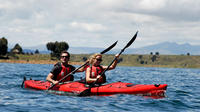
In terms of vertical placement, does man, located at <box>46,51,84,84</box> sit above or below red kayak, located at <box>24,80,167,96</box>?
above

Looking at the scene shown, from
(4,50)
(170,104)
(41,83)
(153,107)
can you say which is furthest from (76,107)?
(4,50)

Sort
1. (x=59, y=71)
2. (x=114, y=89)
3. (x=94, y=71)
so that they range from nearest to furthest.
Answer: (x=114, y=89), (x=94, y=71), (x=59, y=71)

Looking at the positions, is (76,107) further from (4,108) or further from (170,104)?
(170,104)

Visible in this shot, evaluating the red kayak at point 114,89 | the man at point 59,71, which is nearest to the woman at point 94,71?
the red kayak at point 114,89

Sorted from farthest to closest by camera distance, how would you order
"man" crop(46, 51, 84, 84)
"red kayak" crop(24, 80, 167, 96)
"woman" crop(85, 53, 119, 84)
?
1. "man" crop(46, 51, 84, 84)
2. "woman" crop(85, 53, 119, 84)
3. "red kayak" crop(24, 80, 167, 96)

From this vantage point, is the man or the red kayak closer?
the red kayak

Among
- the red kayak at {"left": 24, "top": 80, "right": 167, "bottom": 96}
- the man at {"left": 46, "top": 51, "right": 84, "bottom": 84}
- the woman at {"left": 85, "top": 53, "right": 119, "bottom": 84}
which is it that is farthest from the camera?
the man at {"left": 46, "top": 51, "right": 84, "bottom": 84}

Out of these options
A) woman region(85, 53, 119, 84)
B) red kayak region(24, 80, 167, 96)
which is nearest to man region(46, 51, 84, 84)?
red kayak region(24, 80, 167, 96)

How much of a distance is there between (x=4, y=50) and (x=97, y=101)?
9787cm

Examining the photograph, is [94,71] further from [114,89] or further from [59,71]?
[59,71]

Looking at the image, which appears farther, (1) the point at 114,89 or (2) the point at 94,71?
(2) the point at 94,71

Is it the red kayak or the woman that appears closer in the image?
the red kayak

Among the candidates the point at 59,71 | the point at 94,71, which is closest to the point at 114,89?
the point at 94,71

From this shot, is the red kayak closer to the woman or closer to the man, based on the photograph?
the woman
